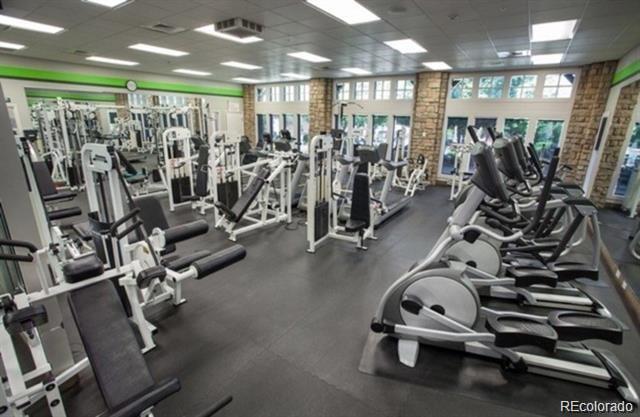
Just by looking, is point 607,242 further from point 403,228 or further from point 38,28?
point 38,28

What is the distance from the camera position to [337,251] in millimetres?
4168

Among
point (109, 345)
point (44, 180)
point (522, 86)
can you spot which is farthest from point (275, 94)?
point (109, 345)

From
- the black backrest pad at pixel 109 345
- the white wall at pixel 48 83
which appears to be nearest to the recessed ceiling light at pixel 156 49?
the white wall at pixel 48 83

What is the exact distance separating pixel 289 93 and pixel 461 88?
5843 millimetres

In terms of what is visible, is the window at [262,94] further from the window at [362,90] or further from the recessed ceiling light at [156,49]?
the recessed ceiling light at [156,49]

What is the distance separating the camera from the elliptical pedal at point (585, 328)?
77.9 inches

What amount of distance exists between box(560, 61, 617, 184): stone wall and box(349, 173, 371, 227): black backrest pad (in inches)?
217

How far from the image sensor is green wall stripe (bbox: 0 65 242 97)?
7098 mm

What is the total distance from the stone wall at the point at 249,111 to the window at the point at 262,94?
164 mm

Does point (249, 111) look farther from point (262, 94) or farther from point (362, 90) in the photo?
point (362, 90)

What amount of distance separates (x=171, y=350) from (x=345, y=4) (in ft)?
12.6

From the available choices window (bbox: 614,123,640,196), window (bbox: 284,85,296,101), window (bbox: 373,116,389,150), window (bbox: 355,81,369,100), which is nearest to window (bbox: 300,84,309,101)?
window (bbox: 284,85,296,101)

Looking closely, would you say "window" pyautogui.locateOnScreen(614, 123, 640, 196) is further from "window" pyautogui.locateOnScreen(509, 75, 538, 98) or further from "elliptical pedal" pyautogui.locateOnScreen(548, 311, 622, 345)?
"elliptical pedal" pyautogui.locateOnScreen(548, 311, 622, 345)

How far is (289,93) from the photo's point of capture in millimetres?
11086
